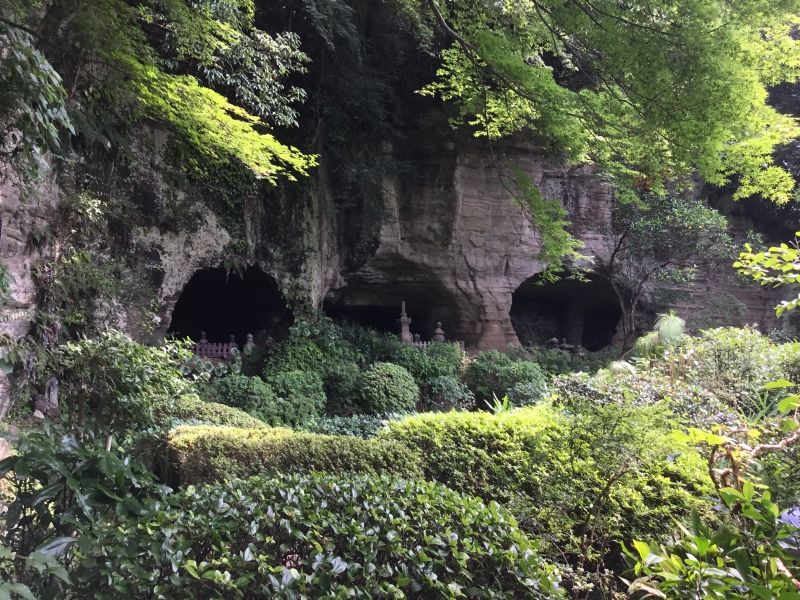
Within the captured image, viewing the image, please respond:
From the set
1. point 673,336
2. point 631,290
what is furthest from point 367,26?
point 631,290

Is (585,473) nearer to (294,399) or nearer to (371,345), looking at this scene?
(294,399)

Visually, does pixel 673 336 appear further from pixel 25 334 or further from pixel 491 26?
pixel 25 334

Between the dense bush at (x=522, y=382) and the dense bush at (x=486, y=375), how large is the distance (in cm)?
11

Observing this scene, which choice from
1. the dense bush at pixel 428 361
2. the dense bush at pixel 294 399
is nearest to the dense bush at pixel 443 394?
the dense bush at pixel 428 361

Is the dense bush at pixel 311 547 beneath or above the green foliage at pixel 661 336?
beneath

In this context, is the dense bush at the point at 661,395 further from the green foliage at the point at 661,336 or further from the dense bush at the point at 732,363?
the green foliage at the point at 661,336

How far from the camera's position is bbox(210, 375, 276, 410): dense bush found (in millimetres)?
7473

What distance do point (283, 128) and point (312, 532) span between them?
8841mm

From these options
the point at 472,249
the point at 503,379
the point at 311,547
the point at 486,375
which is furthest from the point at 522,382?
the point at 311,547

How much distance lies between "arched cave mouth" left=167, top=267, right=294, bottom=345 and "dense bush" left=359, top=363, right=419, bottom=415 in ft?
7.30

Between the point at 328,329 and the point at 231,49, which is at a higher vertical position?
the point at 231,49

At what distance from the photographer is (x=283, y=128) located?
9695 millimetres

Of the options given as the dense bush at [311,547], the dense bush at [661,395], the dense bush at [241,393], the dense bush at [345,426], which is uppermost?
the dense bush at [661,395]

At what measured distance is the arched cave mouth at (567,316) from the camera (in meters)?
15.8
